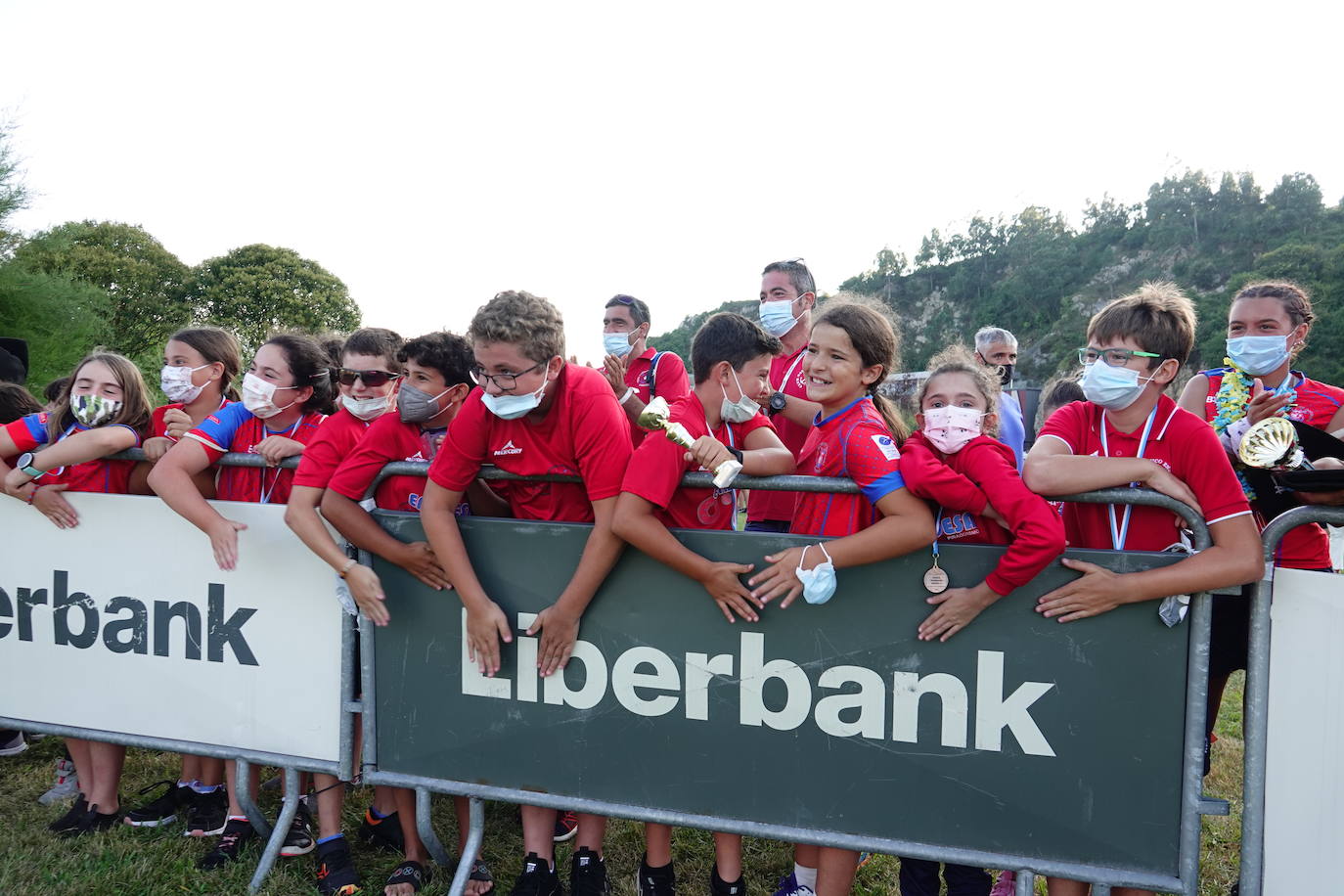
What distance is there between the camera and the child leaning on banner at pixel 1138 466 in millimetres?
2473

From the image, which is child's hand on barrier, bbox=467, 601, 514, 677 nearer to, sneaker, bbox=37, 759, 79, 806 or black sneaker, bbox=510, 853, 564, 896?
black sneaker, bbox=510, 853, 564, 896

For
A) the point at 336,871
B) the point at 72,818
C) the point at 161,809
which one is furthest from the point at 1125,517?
the point at 72,818

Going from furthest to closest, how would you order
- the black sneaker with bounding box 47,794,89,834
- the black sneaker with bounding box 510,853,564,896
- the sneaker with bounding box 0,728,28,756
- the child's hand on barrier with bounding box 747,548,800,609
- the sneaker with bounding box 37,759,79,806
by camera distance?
1. the sneaker with bounding box 0,728,28,756
2. the sneaker with bounding box 37,759,79,806
3. the black sneaker with bounding box 47,794,89,834
4. the black sneaker with bounding box 510,853,564,896
5. the child's hand on barrier with bounding box 747,548,800,609

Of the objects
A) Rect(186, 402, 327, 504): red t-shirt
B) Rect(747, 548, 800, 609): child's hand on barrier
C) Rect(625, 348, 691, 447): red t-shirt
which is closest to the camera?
Rect(747, 548, 800, 609): child's hand on barrier

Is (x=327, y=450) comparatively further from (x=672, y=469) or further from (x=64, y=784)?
(x=64, y=784)

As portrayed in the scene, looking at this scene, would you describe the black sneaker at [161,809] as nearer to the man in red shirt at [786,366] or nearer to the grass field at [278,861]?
the grass field at [278,861]

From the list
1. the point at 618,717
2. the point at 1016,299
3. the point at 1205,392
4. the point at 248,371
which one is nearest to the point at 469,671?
the point at 618,717

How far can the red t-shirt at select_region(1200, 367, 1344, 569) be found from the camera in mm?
2957

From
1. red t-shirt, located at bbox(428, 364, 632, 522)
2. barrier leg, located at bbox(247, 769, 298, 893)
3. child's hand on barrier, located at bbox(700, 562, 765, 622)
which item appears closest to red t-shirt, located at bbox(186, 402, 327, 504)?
red t-shirt, located at bbox(428, 364, 632, 522)

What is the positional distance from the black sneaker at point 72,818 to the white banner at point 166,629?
1.39 ft

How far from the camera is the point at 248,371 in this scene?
377 centimetres

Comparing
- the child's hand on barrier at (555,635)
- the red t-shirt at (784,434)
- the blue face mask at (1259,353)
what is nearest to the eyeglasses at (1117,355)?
the blue face mask at (1259,353)

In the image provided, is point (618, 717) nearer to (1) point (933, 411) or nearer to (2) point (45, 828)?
(1) point (933, 411)

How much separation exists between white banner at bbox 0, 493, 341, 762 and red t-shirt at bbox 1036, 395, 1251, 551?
9.17 ft
